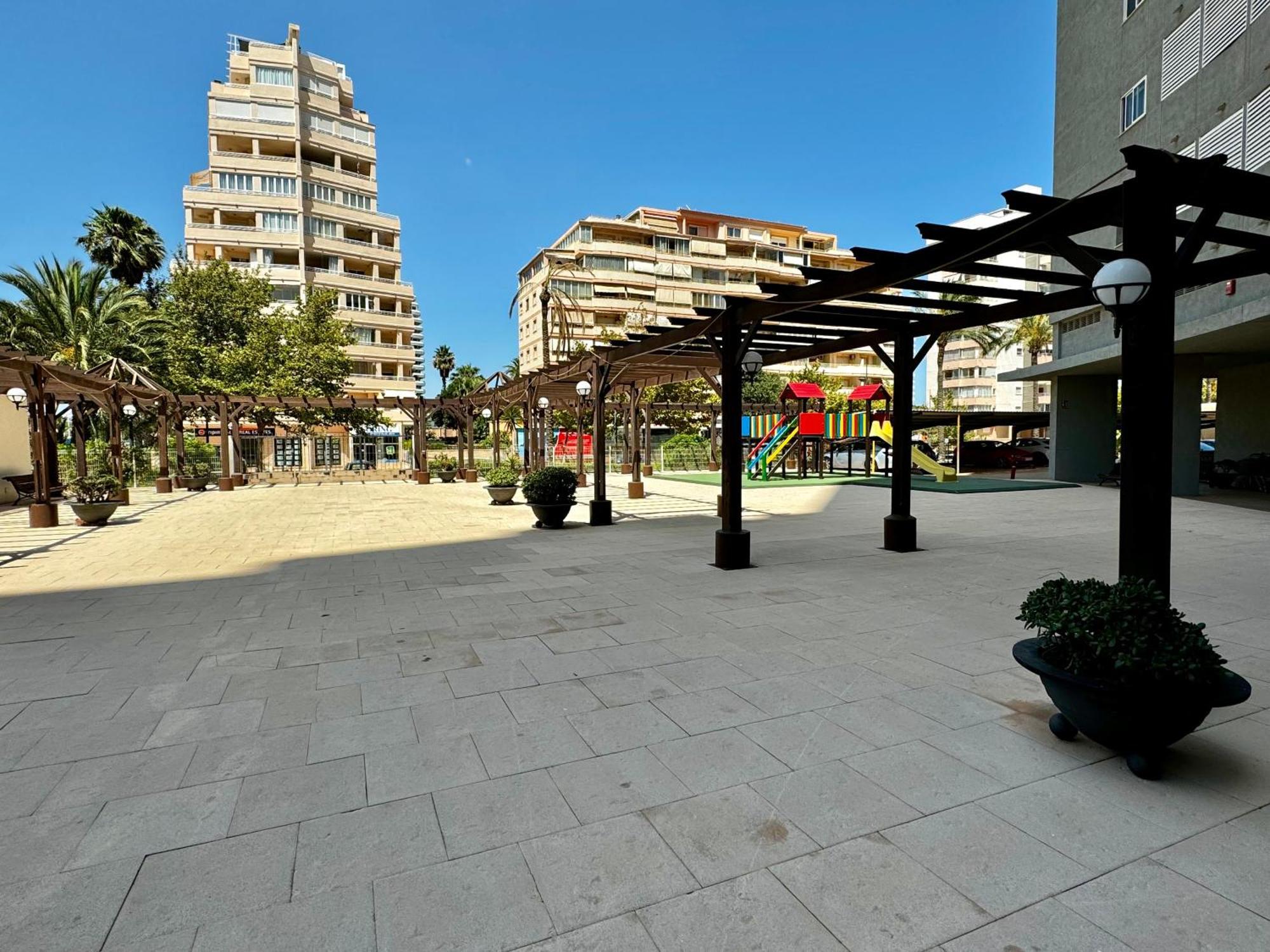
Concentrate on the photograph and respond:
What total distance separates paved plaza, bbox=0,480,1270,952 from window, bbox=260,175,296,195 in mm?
49075

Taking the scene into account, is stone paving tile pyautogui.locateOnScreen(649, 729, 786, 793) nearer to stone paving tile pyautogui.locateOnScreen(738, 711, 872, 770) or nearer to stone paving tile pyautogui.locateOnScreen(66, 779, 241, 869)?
stone paving tile pyautogui.locateOnScreen(738, 711, 872, 770)

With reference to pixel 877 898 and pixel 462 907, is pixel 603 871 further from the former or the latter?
pixel 877 898

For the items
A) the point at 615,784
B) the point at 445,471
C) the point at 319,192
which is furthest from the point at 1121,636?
the point at 319,192

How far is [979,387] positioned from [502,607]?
7522 centimetres

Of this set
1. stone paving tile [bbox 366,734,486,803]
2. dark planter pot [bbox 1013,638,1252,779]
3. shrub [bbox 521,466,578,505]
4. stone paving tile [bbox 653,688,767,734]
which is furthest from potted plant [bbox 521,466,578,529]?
dark planter pot [bbox 1013,638,1252,779]

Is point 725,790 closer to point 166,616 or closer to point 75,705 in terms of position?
point 75,705

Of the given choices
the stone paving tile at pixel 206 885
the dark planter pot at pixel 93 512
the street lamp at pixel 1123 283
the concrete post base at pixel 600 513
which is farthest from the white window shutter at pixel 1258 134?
the dark planter pot at pixel 93 512

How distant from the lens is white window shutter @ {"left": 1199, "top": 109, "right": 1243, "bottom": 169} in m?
13.8

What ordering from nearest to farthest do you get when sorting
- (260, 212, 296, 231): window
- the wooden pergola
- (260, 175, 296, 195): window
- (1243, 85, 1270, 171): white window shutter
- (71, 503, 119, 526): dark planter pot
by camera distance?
the wooden pergola
(71, 503, 119, 526): dark planter pot
(1243, 85, 1270, 171): white window shutter
(260, 212, 296, 231): window
(260, 175, 296, 195): window

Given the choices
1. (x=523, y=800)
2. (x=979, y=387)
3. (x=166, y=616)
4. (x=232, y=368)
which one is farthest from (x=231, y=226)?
(x=979, y=387)

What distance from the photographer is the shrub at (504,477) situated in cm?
1582

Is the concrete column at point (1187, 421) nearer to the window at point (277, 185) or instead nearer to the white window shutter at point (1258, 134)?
the white window shutter at point (1258, 134)

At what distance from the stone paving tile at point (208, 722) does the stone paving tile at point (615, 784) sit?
181cm

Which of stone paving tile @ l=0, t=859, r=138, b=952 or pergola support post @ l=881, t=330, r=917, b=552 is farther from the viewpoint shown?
pergola support post @ l=881, t=330, r=917, b=552
